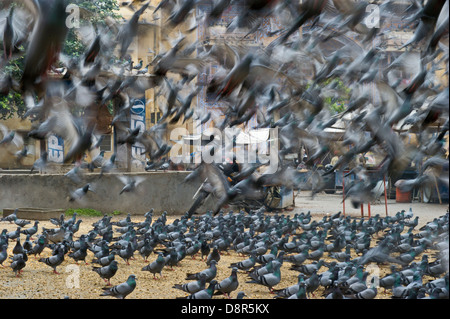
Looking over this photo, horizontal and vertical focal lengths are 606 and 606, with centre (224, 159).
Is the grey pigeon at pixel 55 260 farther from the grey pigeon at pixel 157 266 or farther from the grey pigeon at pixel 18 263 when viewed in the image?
the grey pigeon at pixel 157 266

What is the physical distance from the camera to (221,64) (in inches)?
292

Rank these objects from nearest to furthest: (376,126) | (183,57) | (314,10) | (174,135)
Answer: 1. (314,10)
2. (376,126)
3. (183,57)
4. (174,135)

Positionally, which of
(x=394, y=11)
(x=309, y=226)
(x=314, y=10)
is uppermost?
(x=394, y=11)

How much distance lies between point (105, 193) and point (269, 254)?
22.8 ft

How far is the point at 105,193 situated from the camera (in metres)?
14.6

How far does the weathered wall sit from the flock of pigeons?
7.23ft

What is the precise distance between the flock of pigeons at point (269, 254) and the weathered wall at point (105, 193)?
7.23 ft

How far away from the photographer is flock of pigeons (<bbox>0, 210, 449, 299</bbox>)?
707cm

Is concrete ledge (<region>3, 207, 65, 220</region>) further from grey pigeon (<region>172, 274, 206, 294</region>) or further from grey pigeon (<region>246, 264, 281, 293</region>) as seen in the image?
grey pigeon (<region>246, 264, 281, 293</region>)

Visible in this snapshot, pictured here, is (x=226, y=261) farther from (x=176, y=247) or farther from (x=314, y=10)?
(x=314, y=10)

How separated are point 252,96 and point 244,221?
6.20 metres

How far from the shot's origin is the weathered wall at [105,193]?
14.4 m

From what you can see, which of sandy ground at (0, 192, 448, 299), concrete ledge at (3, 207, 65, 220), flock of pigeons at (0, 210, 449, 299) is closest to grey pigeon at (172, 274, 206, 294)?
flock of pigeons at (0, 210, 449, 299)

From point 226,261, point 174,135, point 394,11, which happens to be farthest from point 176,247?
point 174,135
